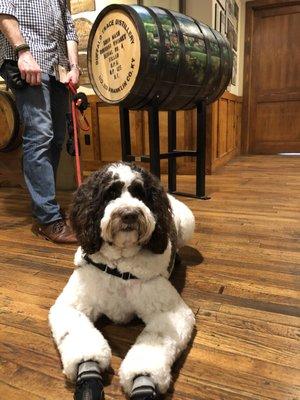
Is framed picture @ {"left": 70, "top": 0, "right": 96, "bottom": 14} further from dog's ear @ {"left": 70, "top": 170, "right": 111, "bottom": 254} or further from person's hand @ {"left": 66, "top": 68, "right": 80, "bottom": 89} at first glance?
dog's ear @ {"left": 70, "top": 170, "right": 111, "bottom": 254}

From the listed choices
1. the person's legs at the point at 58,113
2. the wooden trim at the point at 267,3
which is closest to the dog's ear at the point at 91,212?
the person's legs at the point at 58,113

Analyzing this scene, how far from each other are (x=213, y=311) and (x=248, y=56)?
5.22 metres

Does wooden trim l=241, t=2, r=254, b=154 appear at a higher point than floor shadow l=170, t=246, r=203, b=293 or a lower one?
higher

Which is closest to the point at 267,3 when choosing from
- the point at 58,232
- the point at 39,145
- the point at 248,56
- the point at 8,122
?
the point at 248,56

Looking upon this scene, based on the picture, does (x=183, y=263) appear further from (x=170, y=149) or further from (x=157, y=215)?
(x=170, y=149)

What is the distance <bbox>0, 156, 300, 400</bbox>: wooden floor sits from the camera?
91cm

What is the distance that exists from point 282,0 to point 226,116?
2.25 meters

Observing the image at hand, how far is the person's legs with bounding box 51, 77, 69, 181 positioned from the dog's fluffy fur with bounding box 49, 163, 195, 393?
47.8 inches

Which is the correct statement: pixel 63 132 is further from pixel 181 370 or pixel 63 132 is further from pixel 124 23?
pixel 181 370

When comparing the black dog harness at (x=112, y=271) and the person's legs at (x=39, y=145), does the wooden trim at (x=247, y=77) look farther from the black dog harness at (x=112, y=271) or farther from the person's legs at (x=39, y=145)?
the black dog harness at (x=112, y=271)

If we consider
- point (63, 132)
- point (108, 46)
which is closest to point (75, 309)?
point (63, 132)

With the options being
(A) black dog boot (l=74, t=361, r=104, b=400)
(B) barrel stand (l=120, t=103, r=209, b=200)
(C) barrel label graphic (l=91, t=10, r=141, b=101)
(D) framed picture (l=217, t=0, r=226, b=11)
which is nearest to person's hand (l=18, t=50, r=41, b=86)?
(C) barrel label graphic (l=91, t=10, r=141, b=101)

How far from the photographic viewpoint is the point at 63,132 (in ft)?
7.35

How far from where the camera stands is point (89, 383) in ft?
2.71
